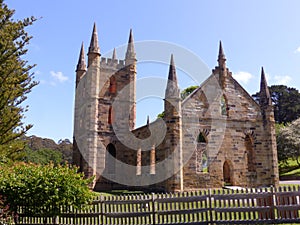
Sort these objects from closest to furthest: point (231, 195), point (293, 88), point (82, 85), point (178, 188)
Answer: point (231, 195)
point (178, 188)
point (82, 85)
point (293, 88)

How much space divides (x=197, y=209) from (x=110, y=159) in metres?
20.9

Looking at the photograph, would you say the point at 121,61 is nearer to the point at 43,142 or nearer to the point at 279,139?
the point at 279,139

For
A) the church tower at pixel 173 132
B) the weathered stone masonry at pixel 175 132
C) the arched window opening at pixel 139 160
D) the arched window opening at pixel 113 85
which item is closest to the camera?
the church tower at pixel 173 132

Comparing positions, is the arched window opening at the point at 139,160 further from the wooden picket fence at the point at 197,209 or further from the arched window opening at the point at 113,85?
the wooden picket fence at the point at 197,209

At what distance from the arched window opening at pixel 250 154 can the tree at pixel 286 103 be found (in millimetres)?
45663

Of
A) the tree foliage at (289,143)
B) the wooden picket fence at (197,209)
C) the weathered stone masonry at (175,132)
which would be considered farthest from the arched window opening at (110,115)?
the tree foliage at (289,143)

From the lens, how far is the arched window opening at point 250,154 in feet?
81.9

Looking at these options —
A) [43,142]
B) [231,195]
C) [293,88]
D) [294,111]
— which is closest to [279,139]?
[294,111]

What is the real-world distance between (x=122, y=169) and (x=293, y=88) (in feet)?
176

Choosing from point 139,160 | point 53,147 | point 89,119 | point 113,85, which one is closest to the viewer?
point 89,119

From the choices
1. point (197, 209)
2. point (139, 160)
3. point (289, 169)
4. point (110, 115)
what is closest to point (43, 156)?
point (110, 115)

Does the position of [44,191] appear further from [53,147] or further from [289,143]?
[53,147]

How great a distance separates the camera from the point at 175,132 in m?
21.3

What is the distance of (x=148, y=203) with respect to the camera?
12578mm
